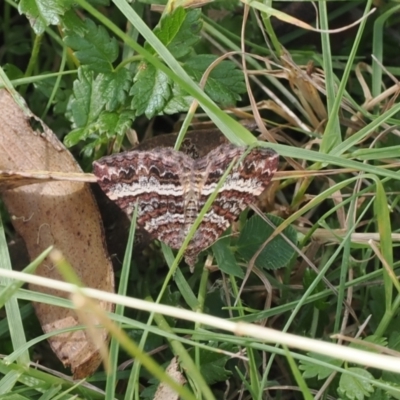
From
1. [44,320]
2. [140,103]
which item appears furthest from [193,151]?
[44,320]

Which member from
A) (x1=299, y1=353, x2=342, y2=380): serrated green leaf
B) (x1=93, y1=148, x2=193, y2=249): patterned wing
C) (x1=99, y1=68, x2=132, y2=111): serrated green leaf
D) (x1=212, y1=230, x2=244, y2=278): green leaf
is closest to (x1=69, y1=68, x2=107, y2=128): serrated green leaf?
(x1=99, y1=68, x2=132, y2=111): serrated green leaf

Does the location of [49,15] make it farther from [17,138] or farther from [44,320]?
[44,320]

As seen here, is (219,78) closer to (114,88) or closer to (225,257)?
(114,88)

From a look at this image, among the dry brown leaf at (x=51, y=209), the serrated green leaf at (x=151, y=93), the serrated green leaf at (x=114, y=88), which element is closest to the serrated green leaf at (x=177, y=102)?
the serrated green leaf at (x=151, y=93)

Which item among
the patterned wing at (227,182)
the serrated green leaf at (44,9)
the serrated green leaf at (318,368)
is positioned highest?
the serrated green leaf at (44,9)

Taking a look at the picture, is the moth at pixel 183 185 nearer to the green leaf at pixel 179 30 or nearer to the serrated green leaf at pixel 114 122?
the serrated green leaf at pixel 114 122

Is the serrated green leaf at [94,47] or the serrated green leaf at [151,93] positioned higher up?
the serrated green leaf at [94,47]

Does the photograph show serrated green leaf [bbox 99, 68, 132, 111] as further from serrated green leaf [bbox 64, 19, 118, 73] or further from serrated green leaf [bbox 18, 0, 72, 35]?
serrated green leaf [bbox 18, 0, 72, 35]
